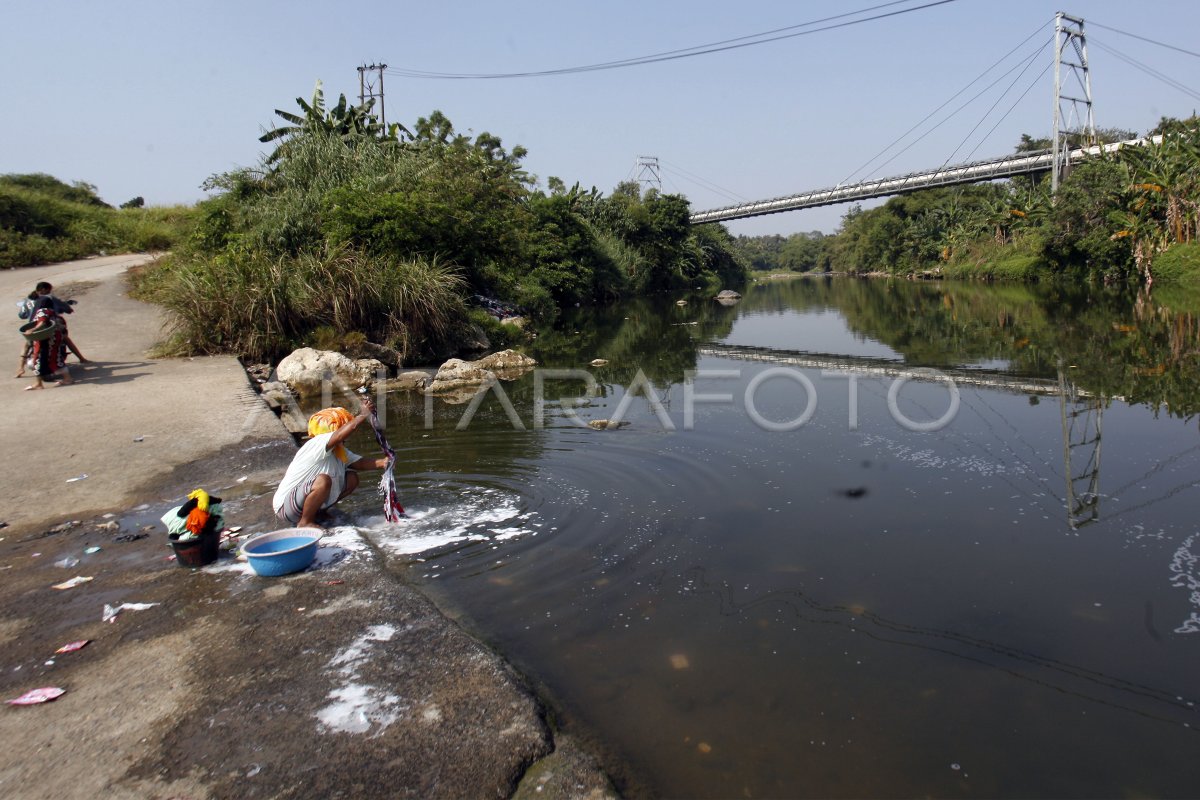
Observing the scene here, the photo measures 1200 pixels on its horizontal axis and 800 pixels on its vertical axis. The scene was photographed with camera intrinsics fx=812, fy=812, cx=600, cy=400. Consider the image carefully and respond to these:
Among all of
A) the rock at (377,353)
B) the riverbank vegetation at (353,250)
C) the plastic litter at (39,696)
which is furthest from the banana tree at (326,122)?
the plastic litter at (39,696)

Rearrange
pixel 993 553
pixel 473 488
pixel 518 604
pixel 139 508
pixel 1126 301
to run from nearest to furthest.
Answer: pixel 518 604
pixel 993 553
pixel 139 508
pixel 473 488
pixel 1126 301

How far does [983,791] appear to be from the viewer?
351cm

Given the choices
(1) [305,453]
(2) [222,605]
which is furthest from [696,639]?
(1) [305,453]

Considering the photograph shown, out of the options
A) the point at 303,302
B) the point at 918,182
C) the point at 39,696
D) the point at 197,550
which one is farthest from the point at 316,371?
the point at 918,182

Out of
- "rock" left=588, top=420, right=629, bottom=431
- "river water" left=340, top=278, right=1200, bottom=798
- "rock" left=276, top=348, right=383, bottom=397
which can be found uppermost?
"rock" left=276, top=348, right=383, bottom=397

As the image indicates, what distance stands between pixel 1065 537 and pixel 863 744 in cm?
342

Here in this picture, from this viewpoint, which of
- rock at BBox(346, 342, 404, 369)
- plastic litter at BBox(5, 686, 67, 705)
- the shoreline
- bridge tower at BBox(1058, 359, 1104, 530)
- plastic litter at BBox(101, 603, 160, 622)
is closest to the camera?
the shoreline

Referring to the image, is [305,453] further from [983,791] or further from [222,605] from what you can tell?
[983,791]

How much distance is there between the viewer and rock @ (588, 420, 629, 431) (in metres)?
10.4

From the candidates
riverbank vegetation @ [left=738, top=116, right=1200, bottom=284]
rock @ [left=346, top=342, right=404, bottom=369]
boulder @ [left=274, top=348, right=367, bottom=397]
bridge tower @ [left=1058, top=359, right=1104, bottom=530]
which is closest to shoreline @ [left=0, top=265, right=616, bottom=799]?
bridge tower @ [left=1058, top=359, right=1104, bottom=530]

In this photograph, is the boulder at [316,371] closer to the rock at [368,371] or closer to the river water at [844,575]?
the rock at [368,371]

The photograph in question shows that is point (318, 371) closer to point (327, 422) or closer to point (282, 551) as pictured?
point (327, 422)

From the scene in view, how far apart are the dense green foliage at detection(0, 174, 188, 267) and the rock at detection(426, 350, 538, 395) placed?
1667cm

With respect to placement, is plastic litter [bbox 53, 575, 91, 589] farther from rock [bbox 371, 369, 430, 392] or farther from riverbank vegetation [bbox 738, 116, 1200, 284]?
riverbank vegetation [bbox 738, 116, 1200, 284]
